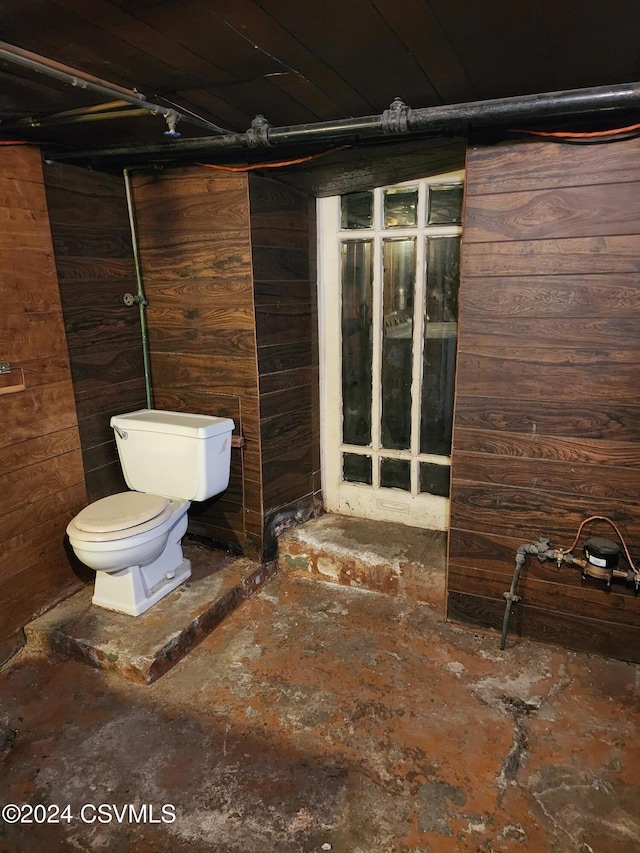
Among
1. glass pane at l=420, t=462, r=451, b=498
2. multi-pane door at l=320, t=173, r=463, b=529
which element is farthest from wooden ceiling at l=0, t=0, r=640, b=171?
glass pane at l=420, t=462, r=451, b=498

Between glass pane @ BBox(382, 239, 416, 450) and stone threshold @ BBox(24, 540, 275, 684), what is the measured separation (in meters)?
1.06

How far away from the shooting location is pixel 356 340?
8.85 feet

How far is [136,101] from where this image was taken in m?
1.55

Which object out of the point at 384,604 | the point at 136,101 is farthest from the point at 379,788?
the point at 136,101

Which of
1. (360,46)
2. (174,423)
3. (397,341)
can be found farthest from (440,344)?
(360,46)

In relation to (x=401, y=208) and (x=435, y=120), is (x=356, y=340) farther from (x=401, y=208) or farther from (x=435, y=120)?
(x=435, y=120)

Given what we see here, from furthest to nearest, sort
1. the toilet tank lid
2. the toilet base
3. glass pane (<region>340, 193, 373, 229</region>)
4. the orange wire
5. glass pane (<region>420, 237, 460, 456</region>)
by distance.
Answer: glass pane (<region>340, 193, 373, 229</region>) → glass pane (<region>420, 237, 460, 456</region>) → the toilet tank lid → the toilet base → the orange wire

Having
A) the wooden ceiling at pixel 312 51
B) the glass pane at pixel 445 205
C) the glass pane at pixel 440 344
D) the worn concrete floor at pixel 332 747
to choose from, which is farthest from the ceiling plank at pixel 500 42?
the worn concrete floor at pixel 332 747

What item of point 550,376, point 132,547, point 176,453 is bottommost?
point 132,547

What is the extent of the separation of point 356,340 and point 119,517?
142cm

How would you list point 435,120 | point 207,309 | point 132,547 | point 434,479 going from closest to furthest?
1. point 435,120
2. point 132,547
3. point 207,309
4. point 434,479

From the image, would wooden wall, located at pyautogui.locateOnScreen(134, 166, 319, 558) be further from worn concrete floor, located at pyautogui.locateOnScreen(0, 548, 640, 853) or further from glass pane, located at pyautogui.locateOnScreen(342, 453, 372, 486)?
worn concrete floor, located at pyautogui.locateOnScreen(0, 548, 640, 853)

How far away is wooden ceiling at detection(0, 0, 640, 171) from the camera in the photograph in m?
1.11

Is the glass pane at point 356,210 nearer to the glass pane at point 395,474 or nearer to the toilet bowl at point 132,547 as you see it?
the glass pane at point 395,474
